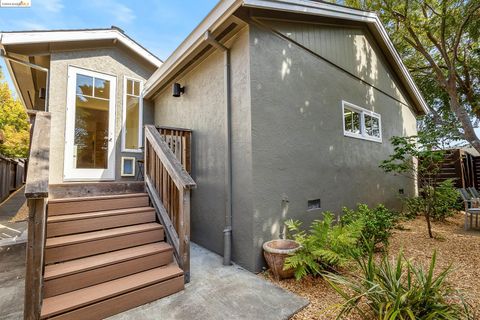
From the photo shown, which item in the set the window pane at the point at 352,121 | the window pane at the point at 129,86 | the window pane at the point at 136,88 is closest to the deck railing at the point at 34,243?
the window pane at the point at 129,86

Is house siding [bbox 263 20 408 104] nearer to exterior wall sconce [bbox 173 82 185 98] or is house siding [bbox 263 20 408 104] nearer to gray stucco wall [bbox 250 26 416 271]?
gray stucco wall [bbox 250 26 416 271]

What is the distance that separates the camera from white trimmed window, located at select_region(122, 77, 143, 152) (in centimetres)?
606

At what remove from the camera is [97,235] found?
290 cm

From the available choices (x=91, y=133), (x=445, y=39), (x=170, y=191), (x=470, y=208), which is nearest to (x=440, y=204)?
(x=470, y=208)

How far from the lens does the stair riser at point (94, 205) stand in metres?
3.10

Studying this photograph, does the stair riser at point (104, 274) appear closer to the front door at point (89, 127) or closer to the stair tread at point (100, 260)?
the stair tread at point (100, 260)

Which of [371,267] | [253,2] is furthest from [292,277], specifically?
[253,2]

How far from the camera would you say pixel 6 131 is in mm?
14148

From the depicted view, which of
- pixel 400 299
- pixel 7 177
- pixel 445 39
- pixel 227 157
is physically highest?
pixel 445 39

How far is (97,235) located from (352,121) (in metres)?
5.64

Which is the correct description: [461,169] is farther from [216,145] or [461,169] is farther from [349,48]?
[216,145]

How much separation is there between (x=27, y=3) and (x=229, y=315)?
6.86m

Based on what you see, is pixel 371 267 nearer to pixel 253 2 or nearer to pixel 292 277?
pixel 292 277

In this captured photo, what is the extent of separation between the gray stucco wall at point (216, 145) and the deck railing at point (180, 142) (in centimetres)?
14
